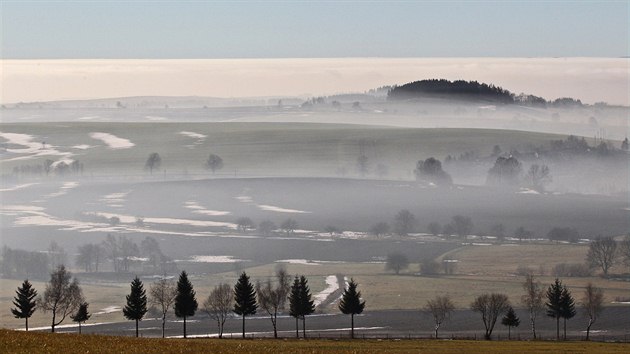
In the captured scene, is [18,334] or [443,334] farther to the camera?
[443,334]

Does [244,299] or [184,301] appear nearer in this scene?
[184,301]

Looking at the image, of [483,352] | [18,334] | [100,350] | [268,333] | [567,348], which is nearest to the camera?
[100,350]

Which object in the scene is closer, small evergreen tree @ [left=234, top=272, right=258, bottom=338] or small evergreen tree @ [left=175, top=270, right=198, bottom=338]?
small evergreen tree @ [left=175, top=270, right=198, bottom=338]

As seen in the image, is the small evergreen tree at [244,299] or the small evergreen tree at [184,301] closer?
the small evergreen tree at [184,301]

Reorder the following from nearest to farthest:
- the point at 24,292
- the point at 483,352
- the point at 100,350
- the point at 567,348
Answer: the point at 100,350, the point at 483,352, the point at 567,348, the point at 24,292

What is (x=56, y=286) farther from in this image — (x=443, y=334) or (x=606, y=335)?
(x=606, y=335)

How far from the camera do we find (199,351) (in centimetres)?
8744

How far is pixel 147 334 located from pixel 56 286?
1870cm

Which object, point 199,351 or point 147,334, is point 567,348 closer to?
point 199,351

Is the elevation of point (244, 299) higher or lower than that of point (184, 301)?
higher

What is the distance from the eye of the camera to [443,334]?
198 metres

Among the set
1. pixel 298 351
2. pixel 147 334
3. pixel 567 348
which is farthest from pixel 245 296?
pixel 298 351

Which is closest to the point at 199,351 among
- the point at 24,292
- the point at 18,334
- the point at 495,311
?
the point at 18,334

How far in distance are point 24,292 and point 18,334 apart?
287 feet
